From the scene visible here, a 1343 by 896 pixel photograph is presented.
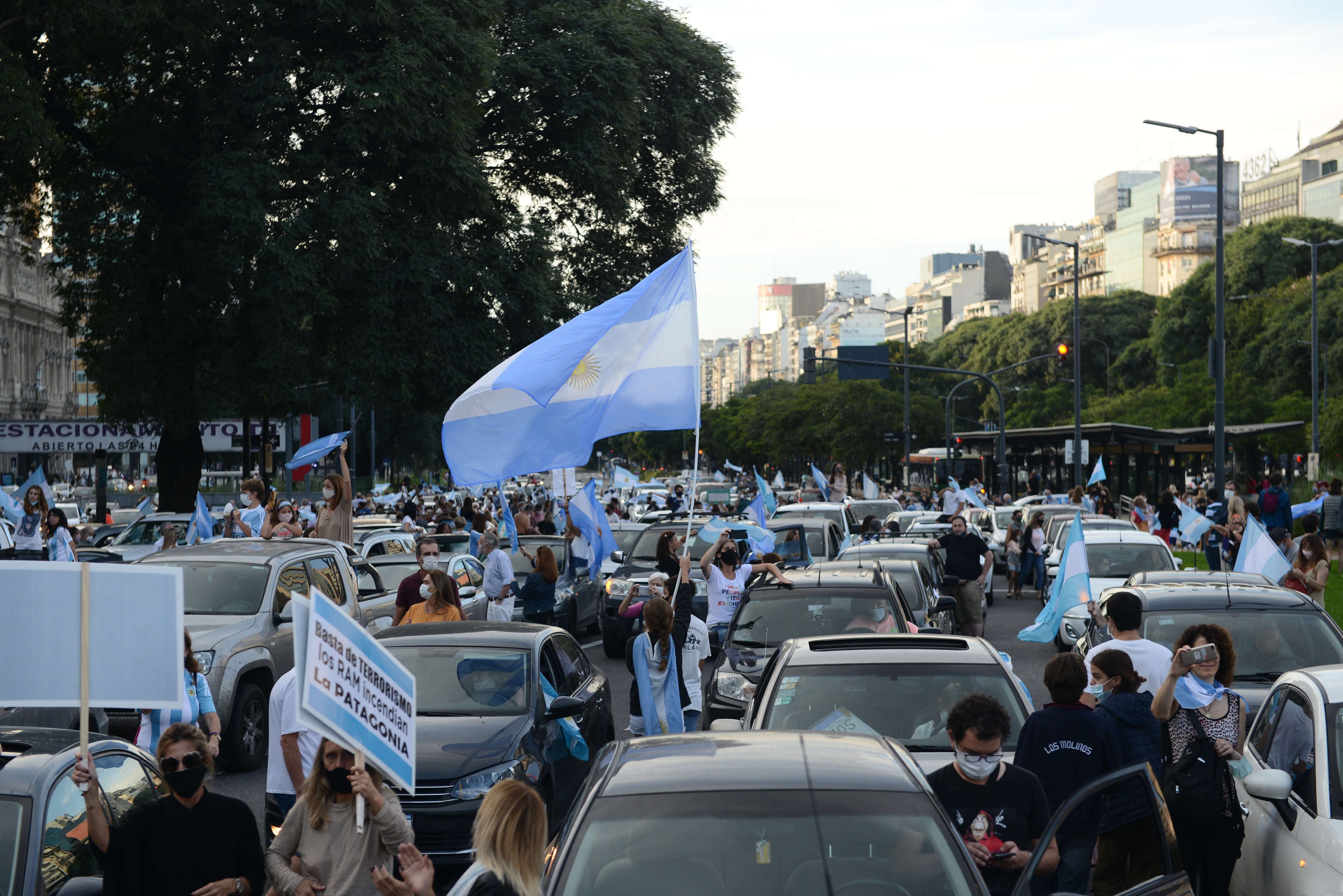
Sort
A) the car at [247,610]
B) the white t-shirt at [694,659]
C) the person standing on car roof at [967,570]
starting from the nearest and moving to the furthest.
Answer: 1. the white t-shirt at [694,659]
2. the car at [247,610]
3. the person standing on car roof at [967,570]

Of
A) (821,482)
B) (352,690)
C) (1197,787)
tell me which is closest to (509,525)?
(821,482)

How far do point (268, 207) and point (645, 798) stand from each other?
24682mm

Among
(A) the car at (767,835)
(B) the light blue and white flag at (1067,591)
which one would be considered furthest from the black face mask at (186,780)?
(B) the light blue and white flag at (1067,591)

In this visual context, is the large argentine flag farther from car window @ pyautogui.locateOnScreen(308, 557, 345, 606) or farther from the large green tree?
the large green tree

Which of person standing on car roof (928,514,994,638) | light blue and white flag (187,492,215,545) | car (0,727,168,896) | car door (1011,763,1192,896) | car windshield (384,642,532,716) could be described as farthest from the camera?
light blue and white flag (187,492,215,545)

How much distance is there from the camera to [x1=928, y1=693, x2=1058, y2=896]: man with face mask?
5.29 m

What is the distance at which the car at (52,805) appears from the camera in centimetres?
465

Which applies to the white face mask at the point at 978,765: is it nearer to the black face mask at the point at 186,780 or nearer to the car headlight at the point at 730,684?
the black face mask at the point at 186,780

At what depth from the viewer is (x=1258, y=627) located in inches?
379

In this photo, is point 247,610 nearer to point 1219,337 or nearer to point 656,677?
point 656,677

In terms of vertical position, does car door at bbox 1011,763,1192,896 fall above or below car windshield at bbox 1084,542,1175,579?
above

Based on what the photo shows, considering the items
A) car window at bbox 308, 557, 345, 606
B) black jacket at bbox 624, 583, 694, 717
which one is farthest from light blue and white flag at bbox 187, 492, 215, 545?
black jacket at bbox 624, 583, 694, 717

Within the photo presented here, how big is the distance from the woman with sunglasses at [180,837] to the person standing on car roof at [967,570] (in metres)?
11.4

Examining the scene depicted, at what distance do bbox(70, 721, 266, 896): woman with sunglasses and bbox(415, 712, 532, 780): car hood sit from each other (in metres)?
2.73
